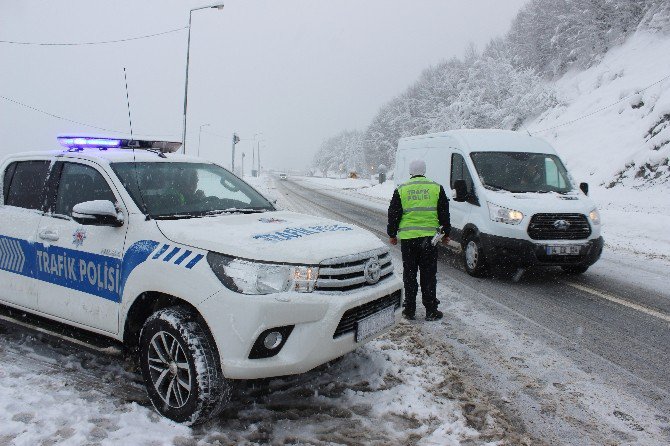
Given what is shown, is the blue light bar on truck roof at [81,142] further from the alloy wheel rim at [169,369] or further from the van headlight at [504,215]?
the van headlight at [504,215]

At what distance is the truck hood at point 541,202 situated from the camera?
725cm

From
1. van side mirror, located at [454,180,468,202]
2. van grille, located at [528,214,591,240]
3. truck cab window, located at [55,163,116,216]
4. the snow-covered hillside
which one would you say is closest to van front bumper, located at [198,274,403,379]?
truck cab window, located at [55,163,116,216]

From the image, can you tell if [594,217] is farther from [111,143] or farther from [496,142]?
[111,143]

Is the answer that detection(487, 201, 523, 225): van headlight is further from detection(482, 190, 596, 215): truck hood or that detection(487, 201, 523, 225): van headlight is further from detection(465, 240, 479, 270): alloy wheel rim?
detection(465, 240, 479, 270): alloy wheel rim

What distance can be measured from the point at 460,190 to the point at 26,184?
5774 mm

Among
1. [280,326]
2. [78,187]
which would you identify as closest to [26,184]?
[78,187]

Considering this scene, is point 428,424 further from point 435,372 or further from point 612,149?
point 612,149

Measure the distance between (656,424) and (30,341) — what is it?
5.18 meters

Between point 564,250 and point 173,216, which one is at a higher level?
point 173,216

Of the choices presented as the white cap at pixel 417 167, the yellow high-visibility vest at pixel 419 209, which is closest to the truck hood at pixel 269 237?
the yellow high-visibility vest at pixel 419 209

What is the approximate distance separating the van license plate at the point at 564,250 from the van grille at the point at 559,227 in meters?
0.13

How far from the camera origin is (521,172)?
8.38 m

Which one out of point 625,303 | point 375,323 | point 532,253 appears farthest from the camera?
point 532,253

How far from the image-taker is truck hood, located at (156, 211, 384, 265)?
3.26 meters
